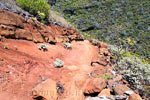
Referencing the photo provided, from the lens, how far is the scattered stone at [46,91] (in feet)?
16.8

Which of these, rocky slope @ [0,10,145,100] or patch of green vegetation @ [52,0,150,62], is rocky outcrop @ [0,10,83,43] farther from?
patch of green vegetation @ [52,0,150,62]

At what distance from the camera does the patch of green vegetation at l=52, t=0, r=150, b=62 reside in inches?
1279

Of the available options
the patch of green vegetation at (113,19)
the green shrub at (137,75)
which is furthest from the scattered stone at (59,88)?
the patch of green vegetation at (113,19)

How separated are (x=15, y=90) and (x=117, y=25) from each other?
36.8 metres

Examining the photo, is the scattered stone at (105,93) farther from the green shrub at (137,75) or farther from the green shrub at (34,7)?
the green shrub at (34,7)

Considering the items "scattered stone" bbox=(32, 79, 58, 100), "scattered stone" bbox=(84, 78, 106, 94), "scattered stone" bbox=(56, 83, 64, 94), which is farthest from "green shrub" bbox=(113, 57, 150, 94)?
"scattered stone" bbox=(32, 79, 58, 100)

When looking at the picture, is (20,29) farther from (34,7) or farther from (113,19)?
(113,19)

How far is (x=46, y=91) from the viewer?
534 centimetres

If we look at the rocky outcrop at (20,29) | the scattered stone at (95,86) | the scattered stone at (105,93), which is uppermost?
the rocky outcrop at (20,29)

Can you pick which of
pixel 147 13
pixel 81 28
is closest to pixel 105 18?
pixel 81 28

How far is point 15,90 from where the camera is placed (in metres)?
5.06

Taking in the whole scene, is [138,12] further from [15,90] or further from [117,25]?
[15,90]

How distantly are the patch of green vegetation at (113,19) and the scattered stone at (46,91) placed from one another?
24425 millimetres

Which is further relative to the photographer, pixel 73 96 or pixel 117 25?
pixel 117 25
